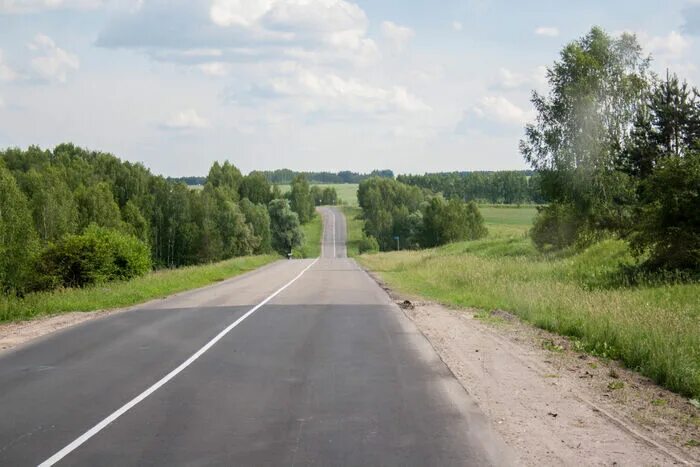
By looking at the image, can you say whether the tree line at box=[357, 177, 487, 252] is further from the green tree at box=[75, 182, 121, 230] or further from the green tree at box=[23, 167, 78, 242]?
the green tree at box=[23, 167, 78, 242]

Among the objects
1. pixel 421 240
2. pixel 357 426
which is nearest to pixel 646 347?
pixel 357 426

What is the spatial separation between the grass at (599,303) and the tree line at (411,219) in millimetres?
74095

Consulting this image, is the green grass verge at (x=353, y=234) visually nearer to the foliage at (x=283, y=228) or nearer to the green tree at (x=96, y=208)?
the foliage at (x=283, y=228)

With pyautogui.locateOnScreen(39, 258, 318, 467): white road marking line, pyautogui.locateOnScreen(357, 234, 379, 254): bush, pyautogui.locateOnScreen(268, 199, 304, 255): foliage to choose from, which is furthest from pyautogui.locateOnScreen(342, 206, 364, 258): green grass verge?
pyautogui.locateOnScreen(39, 258, 318, 467): white road marking line

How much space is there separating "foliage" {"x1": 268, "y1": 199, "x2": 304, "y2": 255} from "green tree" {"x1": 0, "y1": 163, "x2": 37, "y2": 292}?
66.8m

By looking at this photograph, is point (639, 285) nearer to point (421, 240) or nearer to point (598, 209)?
point (598, 209)

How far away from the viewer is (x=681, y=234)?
2242cm

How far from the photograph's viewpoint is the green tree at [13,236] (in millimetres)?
56312

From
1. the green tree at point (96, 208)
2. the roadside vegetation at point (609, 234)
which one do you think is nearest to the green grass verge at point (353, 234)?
the green tree at point (96, 208)

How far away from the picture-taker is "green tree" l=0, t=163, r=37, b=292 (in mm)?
56312

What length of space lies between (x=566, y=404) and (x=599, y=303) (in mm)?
8133

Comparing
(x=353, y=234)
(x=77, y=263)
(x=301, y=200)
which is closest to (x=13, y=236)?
(x=77, y=263)

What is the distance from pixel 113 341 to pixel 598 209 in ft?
111

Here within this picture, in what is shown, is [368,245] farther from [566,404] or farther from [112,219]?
[566,404]
